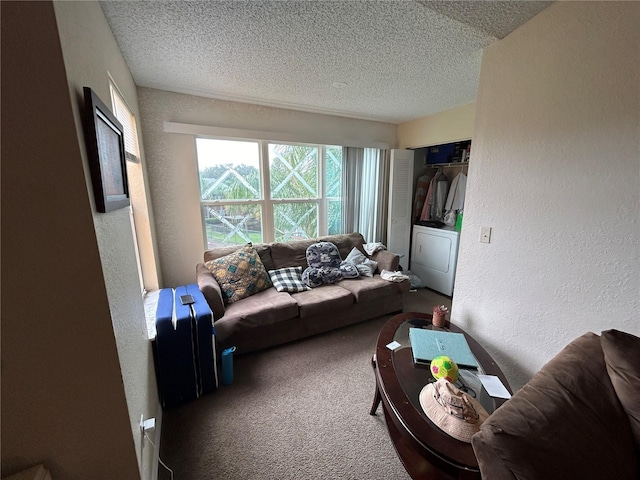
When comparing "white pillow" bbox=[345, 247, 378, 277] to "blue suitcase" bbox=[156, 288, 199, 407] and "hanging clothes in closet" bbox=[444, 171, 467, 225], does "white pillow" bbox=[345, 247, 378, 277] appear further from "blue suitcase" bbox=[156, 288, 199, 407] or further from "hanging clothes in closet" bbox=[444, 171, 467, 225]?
"blue suitcase" bbox=[156, 288, 199, 407]

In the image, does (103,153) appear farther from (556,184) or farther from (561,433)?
(556,184)

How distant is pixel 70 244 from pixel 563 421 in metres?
1.58

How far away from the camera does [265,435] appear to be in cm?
150

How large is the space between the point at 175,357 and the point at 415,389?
4.69 feet

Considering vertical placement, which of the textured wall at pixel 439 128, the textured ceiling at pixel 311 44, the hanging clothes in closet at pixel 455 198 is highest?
the textured ceiling at pixel 311 44

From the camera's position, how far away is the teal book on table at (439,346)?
4.54 ft

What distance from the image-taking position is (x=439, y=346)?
1488mm

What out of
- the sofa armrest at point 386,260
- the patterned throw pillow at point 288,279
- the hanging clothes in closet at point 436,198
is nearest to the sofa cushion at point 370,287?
the sofa armrest at point 386,260

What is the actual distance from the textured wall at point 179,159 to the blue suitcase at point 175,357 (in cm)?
109

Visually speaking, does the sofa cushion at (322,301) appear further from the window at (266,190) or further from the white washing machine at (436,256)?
the white washing machine at (436,256)

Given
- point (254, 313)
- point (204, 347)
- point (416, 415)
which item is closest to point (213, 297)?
point (254, 313)

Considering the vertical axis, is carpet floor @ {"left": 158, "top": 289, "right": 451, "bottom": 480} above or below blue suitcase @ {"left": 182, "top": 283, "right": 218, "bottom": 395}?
below

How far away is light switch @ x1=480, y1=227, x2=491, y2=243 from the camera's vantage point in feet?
5.51

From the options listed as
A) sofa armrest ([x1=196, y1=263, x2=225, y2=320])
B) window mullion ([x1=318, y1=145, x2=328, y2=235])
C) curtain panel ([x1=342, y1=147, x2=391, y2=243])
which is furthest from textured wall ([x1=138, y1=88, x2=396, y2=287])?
curtain panel ([x1=342, y1=147, x2=391, y2=243])
